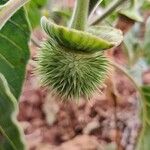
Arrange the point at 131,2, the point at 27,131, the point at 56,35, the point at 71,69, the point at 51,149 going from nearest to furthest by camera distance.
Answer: the point at 56,35 → the point at 71,69 → the point at 131,2 → the point at 51,149 → the point at 27,131

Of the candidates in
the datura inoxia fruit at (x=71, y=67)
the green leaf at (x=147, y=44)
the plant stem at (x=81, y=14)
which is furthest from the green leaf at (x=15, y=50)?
the green leaf at (x=147, y=44)

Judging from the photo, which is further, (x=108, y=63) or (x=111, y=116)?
Result: (x=111, y=116)

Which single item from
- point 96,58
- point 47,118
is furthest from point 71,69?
point 47,118

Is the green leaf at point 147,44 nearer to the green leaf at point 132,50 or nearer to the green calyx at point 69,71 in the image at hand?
the green leaf at point 132,50

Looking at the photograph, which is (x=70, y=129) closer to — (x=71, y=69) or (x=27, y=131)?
(x=27, y=131)

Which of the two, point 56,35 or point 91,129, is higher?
point 56,35

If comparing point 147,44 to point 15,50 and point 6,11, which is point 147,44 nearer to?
point 15,50

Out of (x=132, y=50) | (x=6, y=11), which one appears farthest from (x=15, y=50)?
(x=132, y=50)
